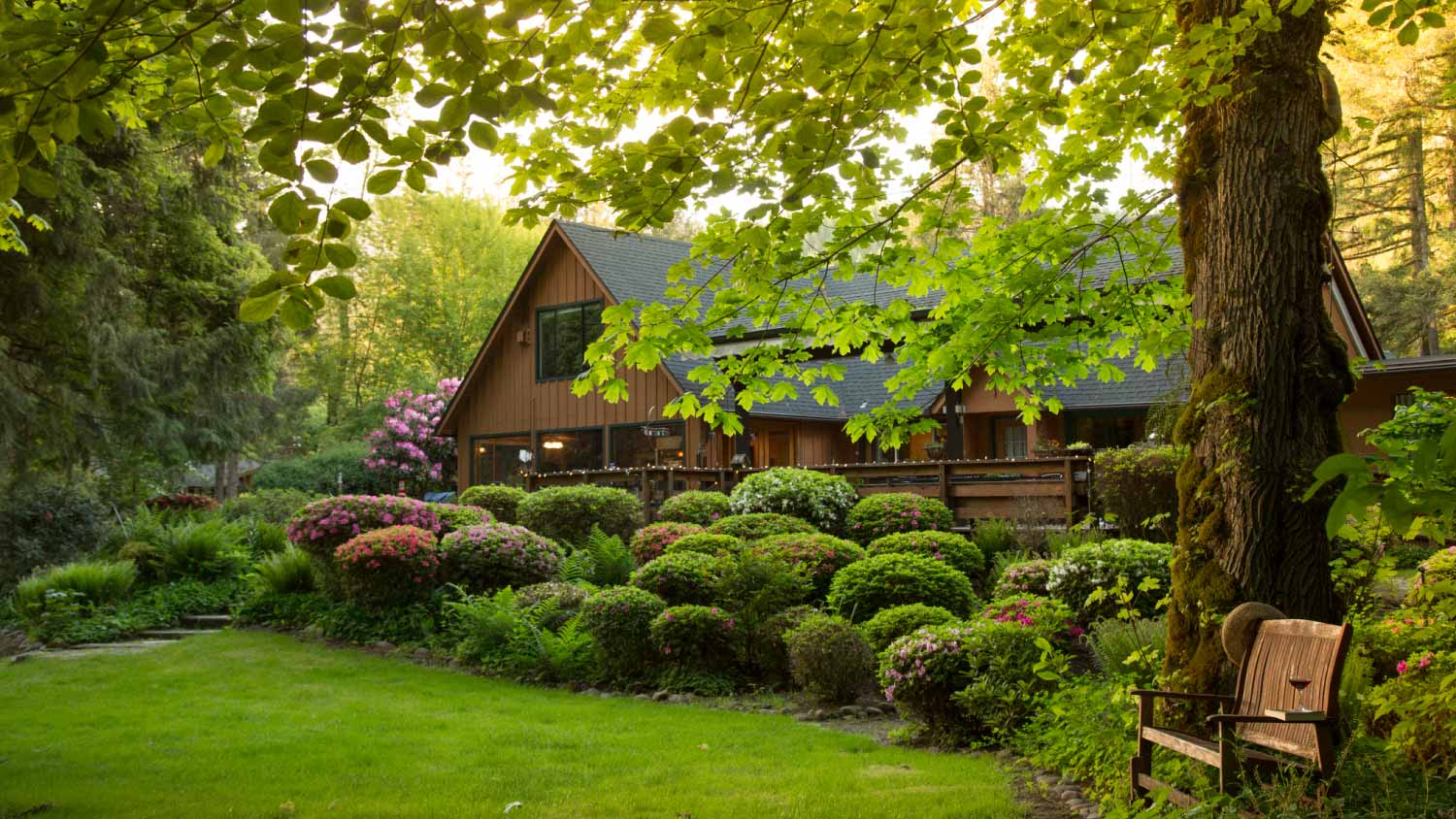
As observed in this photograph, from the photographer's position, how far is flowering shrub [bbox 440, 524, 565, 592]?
12.6 m

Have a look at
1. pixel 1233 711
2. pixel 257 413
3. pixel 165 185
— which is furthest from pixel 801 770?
pixel 257 413

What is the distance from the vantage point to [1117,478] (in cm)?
1221

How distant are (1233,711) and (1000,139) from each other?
274cm

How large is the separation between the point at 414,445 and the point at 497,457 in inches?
252

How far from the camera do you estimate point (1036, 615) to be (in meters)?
7.58

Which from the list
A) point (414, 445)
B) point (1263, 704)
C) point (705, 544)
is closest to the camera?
point (1263, 704)

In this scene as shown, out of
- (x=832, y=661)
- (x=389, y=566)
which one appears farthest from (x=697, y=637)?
(x=389, y=566)

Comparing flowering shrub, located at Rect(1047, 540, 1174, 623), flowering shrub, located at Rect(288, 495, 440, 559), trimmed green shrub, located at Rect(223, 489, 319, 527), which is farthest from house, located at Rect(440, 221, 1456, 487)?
flowering shrub, located at Rect(1047, 540, 1174, 623)

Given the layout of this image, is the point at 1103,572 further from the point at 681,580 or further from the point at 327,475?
the point at 327,475

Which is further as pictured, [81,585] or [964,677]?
[81,585]

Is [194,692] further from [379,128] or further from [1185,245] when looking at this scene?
[1185,245]

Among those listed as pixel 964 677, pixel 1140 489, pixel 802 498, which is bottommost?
pixel 964 677

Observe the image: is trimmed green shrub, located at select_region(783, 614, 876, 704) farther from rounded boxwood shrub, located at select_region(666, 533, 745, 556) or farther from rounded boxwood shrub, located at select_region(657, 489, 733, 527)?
rounded boxwood shrub, located at select_region(657, 489, 733, 527)

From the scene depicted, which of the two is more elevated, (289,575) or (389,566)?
(389,566)
